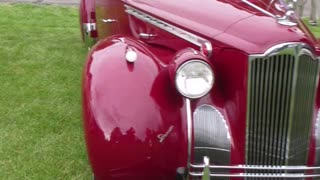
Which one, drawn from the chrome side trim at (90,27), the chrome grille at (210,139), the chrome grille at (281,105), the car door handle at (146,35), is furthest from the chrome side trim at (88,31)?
the chrome grille at (281,105)

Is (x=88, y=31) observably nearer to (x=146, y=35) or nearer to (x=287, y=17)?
(x=146, y=35)

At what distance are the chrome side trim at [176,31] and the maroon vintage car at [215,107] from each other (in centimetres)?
1

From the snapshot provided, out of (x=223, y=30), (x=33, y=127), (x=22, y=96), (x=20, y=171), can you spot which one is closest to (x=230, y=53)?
(x=223, y=30)

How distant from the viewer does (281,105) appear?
8.23 ft

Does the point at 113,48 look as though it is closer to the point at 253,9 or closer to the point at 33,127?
the point at 253,9

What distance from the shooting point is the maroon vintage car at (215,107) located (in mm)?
2451

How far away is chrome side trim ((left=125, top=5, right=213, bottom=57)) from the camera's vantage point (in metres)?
2.73

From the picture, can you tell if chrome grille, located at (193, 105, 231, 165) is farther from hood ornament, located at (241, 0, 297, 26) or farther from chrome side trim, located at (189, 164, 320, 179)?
hood ornament, located at (241, 0, 297, 26)

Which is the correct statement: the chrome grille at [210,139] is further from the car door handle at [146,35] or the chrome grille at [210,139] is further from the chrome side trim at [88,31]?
the chrome side trim at [88,31]

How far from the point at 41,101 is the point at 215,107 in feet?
8.39

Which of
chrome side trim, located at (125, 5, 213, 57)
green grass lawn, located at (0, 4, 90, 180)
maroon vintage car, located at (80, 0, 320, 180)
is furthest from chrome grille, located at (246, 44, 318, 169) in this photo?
green grass lawn, located at (0, 4, 90, 180)

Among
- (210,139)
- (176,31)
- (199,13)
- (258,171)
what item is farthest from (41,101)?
(258,171)

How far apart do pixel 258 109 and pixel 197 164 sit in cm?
43

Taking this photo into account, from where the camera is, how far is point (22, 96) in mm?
4820
